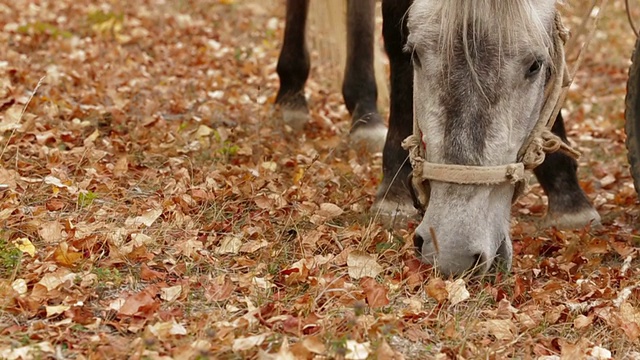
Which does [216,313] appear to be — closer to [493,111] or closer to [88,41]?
[493,111]

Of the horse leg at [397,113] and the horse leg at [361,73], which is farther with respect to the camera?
the horse leg at [361,73]

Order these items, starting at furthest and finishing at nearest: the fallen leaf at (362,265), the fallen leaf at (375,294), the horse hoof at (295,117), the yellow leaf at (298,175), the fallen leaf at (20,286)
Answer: the horse hoof at (295,117)
the yellow leaf at (298,175)
the fallen leaf at (362,265)
the fallen leaf at (375,294)
the fallen leaf at (20,286)

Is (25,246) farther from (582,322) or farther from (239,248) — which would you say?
(582,322)

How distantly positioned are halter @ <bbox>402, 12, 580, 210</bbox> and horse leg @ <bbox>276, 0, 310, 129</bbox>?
2.59m

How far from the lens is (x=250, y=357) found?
248 centimetres

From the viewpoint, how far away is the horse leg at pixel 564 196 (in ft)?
13.9

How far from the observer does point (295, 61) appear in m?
5.83

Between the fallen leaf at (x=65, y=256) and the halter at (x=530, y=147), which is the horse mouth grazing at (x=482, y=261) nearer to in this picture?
the halter at (x=530, y=147)

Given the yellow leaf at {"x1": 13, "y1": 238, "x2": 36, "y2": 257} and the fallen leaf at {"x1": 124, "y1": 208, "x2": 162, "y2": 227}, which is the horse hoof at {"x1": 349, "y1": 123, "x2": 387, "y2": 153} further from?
the yellow leaf at {"x1": 13, "y1": 238, "x2": 36, "y2": 257}

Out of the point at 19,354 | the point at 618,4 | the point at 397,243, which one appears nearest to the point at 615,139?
the point at 397,243

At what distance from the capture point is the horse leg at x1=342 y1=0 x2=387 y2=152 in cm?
540

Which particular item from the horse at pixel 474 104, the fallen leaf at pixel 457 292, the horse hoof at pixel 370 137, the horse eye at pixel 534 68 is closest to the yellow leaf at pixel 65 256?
the horse at pixel 474 104

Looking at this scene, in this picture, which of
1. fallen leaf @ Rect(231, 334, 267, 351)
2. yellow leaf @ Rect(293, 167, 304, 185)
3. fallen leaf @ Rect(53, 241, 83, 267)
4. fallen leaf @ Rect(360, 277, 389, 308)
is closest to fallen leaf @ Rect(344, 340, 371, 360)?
fallen leaf @ Rect(231, 334, 267, 351)

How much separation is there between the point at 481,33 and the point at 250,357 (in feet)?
4.66
